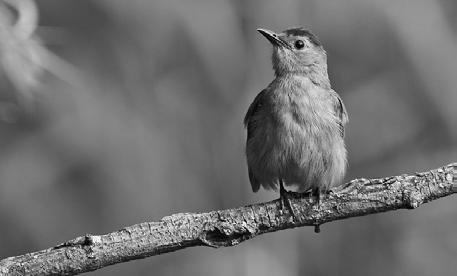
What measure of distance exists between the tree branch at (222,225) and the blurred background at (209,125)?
262cm

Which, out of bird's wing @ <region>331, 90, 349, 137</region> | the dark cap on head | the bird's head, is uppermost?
the dark cap on head

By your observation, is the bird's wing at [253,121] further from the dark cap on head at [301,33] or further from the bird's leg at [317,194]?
the bird's leg at [317,194]

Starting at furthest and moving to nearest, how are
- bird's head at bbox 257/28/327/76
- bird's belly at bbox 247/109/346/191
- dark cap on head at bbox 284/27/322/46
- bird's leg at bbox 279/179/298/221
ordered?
dark cap on head at bbox 284/27/322/46
bird's head at bbox 257/28/327/76
bird's belly at bbox 247/109/346/191
bird's leg at bbox 279/179/298/221

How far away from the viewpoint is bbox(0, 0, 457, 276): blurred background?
28.1 ft

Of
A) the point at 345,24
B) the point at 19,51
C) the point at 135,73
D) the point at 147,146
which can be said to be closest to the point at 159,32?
the point at 135,73

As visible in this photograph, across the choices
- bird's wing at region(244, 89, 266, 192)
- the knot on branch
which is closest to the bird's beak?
bird's wing at region(244, 89, 266, 192)

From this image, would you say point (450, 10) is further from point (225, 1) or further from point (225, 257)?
point (225, 257)

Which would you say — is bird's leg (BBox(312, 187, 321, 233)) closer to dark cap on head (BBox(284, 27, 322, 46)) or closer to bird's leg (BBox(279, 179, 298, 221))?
bird's leg (BBox(279, 179, 298, 221))

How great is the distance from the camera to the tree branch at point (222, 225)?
204 inches

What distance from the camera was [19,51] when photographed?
604 cm

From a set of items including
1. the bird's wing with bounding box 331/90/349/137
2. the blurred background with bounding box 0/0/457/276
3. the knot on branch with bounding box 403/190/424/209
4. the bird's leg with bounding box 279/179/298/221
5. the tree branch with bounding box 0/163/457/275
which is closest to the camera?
the tree branch with bounding box 0/163/457/275

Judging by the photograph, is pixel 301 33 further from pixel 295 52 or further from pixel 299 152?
pixel 299 152

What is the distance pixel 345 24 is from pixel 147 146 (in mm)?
1963

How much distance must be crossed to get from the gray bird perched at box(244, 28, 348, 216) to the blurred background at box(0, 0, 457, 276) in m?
1.74
